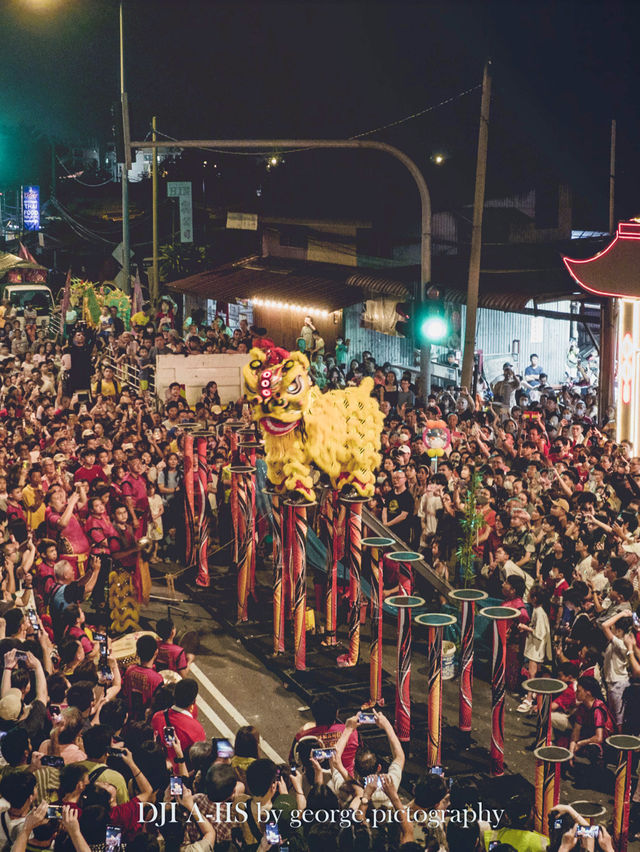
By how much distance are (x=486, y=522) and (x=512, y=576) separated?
70.5 inches

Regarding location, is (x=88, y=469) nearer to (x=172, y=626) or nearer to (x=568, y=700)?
(x=172, y=626)

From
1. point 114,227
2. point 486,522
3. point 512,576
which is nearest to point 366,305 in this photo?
point 486,522

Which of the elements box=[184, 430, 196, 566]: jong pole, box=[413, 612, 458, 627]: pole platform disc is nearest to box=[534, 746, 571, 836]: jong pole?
box=[413, 612, 458, 627]: pole platform disc

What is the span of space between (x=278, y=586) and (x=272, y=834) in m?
5.84

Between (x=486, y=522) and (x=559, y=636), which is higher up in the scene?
(x=486, y=522)

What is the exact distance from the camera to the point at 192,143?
54.7 feet

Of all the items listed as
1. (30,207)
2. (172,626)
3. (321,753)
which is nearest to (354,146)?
(172,626)

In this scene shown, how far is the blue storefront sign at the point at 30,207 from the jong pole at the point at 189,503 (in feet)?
131

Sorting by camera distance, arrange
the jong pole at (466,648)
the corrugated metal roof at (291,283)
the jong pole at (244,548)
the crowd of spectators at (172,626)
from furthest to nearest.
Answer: the corrugated metal roof at (291,283)
the jong pole at (244,548)
the jong pole at (466,648)
the crowd of spectators at (172,626)

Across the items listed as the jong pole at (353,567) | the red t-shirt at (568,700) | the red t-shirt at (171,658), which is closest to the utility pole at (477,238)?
the jong pole at (353,567)

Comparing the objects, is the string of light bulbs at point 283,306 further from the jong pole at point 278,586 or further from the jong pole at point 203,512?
the jong pole at point 278,586

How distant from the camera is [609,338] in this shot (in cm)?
1797

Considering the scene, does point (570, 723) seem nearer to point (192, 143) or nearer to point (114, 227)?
point (192, 143)

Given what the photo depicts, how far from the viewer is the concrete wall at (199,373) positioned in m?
19.3
